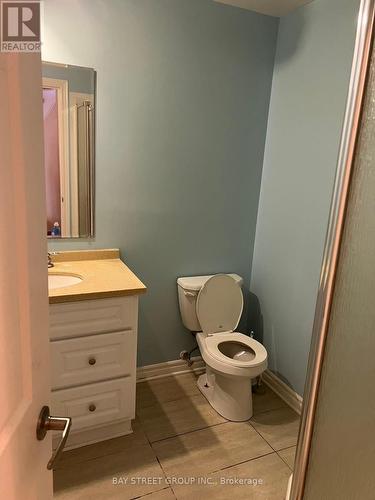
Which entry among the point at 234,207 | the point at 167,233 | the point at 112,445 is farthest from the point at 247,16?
the point at 112,445

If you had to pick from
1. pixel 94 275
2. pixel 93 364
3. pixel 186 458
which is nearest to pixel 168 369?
pixel 186 458

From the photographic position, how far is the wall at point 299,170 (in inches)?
72.4

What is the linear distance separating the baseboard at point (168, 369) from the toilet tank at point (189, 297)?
1.03 feet

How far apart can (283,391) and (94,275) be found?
147 cm

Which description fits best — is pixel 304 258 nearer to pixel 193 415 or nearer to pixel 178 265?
pixel 178 265

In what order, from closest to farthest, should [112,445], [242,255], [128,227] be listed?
[112,445], [128,227], [242,255]

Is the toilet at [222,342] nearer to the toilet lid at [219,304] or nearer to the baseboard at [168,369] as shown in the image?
the toilet lid at [219,304]

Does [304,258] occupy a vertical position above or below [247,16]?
below

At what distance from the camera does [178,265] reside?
7.66 ft

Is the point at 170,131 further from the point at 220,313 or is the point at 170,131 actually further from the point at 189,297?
the point at 220,313

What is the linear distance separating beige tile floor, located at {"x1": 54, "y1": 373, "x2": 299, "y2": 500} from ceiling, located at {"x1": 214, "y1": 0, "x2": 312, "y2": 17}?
244cm

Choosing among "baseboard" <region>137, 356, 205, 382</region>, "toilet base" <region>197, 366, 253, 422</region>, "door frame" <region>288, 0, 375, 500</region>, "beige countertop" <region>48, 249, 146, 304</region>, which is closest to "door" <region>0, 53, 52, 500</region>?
"door frame" <region>288, 0, 375, 500</region>

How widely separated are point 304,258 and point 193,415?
1.16m

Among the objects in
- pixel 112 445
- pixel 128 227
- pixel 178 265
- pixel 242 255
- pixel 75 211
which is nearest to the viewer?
pixel 112 445
